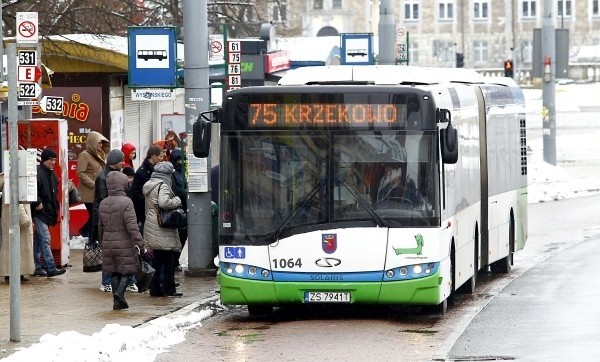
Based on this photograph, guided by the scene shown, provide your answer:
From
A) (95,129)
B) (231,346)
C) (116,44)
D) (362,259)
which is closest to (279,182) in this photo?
(362,259)

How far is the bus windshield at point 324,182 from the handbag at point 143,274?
7.70ft

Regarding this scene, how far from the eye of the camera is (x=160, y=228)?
1762 cm

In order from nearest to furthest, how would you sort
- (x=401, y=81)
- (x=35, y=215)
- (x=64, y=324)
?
(x=64, y=324) → (x=401, y=81) → (x=35, y=215)

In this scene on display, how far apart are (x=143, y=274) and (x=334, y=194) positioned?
332 cm

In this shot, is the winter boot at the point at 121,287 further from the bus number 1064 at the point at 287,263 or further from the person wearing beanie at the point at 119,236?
the bus number 1064 at the point at 287,263

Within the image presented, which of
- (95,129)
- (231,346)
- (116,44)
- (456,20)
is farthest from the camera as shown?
(456,20)

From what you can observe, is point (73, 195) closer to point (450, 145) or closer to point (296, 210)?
point (296, 210)

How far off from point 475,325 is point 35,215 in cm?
666

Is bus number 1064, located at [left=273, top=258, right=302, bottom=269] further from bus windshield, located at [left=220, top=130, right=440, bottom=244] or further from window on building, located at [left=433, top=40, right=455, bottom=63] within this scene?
window on building, located at [left=433, top=40, right=455, bottom=63]

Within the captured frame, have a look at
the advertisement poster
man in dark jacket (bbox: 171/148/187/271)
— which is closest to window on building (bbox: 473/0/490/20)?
the advertisement poster

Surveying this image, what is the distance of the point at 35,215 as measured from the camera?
19.8 meters

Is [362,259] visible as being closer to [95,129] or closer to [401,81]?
[401,81]

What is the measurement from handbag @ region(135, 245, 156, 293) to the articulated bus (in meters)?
2.14

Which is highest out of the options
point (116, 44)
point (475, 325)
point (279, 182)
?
point (116, 44)
